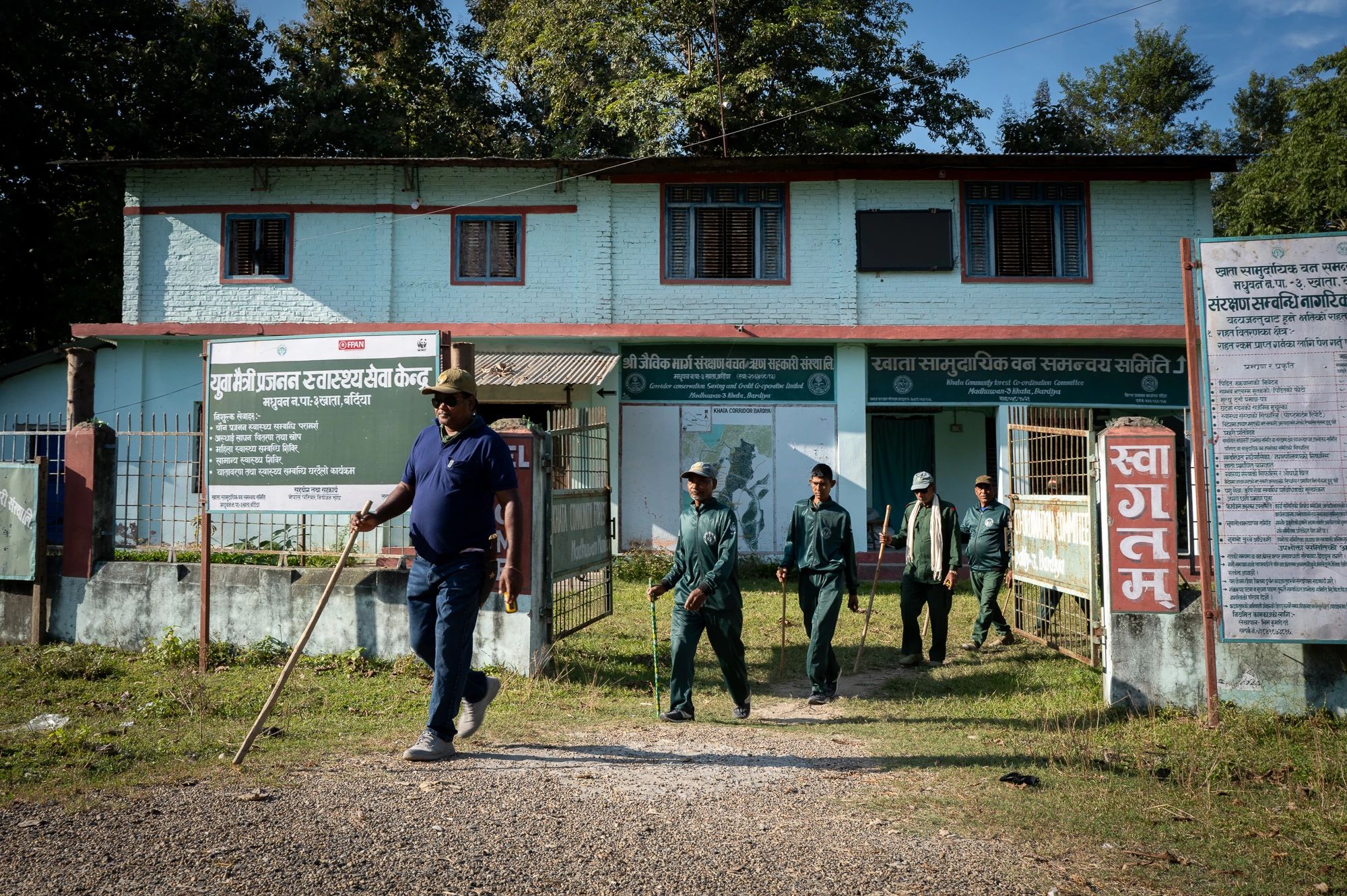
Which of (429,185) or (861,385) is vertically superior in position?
(429,185)

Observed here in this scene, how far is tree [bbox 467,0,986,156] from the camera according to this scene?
20.9 meters

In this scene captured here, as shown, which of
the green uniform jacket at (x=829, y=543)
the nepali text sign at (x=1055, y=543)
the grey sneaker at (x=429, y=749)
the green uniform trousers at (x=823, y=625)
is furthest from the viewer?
the nepali text sign at (x=1055, y=543)

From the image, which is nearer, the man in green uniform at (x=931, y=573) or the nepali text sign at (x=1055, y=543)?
the nepali text sign at (x=1055, y=543)

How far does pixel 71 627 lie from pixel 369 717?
4.06 m

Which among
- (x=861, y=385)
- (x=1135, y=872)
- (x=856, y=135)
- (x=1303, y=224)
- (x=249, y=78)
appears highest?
(x=249, y=78)

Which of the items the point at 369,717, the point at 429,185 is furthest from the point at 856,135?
the point at 369,717

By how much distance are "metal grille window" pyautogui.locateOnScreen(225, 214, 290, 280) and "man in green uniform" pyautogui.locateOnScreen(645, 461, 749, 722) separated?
468 inches

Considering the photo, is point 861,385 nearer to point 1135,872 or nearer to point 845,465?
point 845,465

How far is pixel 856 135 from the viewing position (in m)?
21.0

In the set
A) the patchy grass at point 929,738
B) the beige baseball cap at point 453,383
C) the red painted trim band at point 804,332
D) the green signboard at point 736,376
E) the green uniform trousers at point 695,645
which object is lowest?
the patchy grass at point 929,738

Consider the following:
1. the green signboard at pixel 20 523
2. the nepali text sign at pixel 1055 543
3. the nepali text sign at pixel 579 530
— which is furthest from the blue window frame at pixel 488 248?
the nepali text sign at pixel 1055 543

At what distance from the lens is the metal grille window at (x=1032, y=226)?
16.1m

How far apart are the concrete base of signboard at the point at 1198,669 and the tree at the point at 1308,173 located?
17985 millimetres

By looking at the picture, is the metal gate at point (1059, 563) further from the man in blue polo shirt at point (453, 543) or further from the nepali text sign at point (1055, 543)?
the man in blue polo shirt at point (453, 543)
